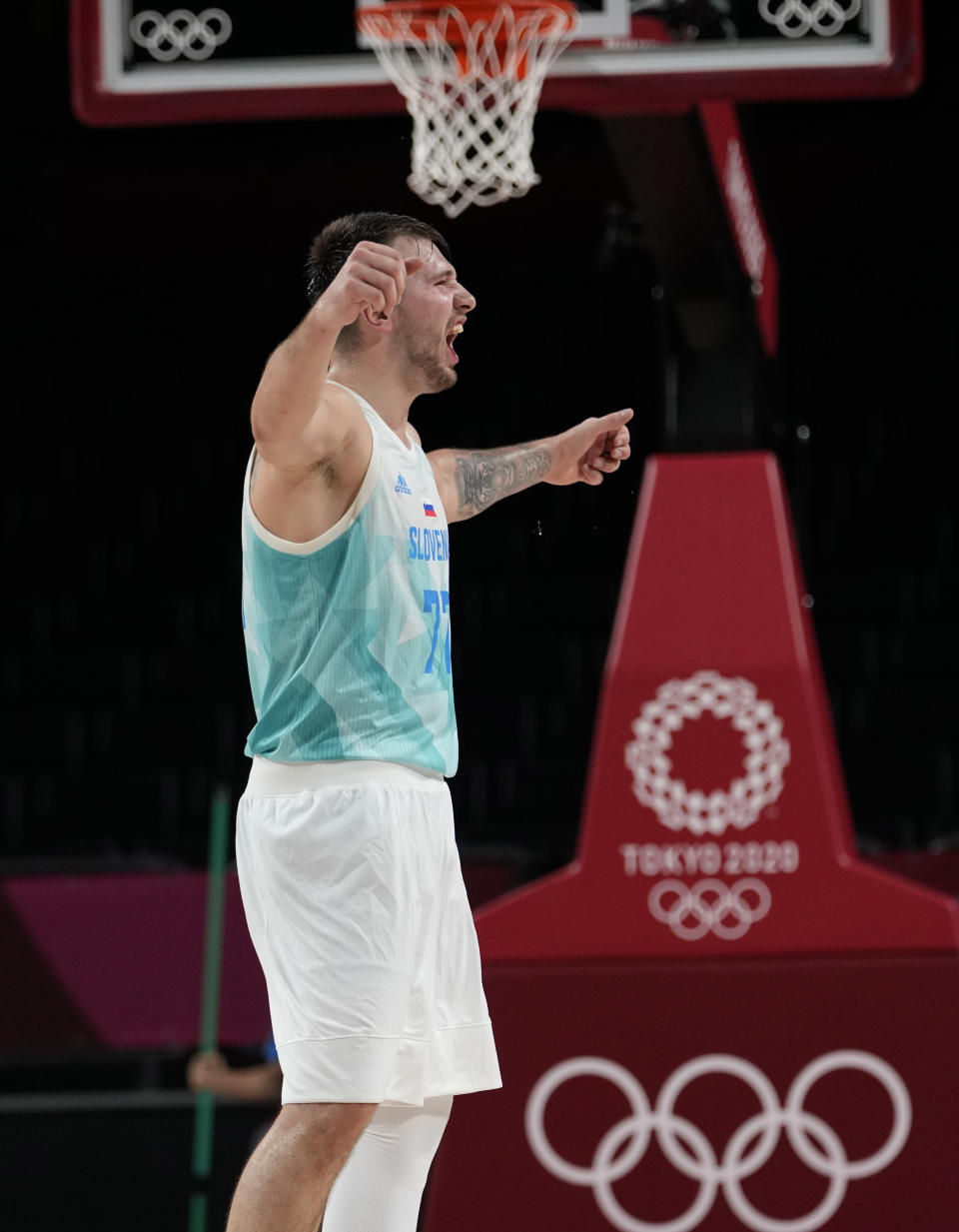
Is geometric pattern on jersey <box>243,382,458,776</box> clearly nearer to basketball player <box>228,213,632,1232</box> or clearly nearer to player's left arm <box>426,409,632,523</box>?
basketball player <box>228,213,632,1232</box>

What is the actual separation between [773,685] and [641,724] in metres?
0.34

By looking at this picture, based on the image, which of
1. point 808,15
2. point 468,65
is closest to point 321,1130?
point 468,65

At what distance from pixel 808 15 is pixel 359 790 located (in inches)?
101

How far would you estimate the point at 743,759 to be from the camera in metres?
4.69

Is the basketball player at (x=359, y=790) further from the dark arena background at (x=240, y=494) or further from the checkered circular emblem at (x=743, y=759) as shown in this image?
the dark arena background at (x=240, y=494)

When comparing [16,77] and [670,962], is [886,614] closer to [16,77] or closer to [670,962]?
[670,962]

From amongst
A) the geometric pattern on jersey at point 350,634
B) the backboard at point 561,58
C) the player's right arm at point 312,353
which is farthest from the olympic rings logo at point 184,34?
the player's right arm at point 312,353

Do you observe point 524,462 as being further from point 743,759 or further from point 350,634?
point 743,759

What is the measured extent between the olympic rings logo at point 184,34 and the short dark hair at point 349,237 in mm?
1751

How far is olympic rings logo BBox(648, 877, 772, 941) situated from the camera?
4.64 meters

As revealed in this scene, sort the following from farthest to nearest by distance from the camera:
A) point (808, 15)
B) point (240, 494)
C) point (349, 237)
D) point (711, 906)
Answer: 1. point (240, 494)
2. point (711, 906)
3. point (808, 15)
4. point (349, 237)

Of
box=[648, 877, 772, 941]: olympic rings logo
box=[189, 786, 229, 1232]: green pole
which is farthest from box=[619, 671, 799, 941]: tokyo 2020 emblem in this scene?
box=[189, 786, 229, 1232]: green pole

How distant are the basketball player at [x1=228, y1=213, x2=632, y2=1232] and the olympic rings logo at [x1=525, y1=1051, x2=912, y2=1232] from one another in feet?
6.59

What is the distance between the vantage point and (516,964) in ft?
15.2
